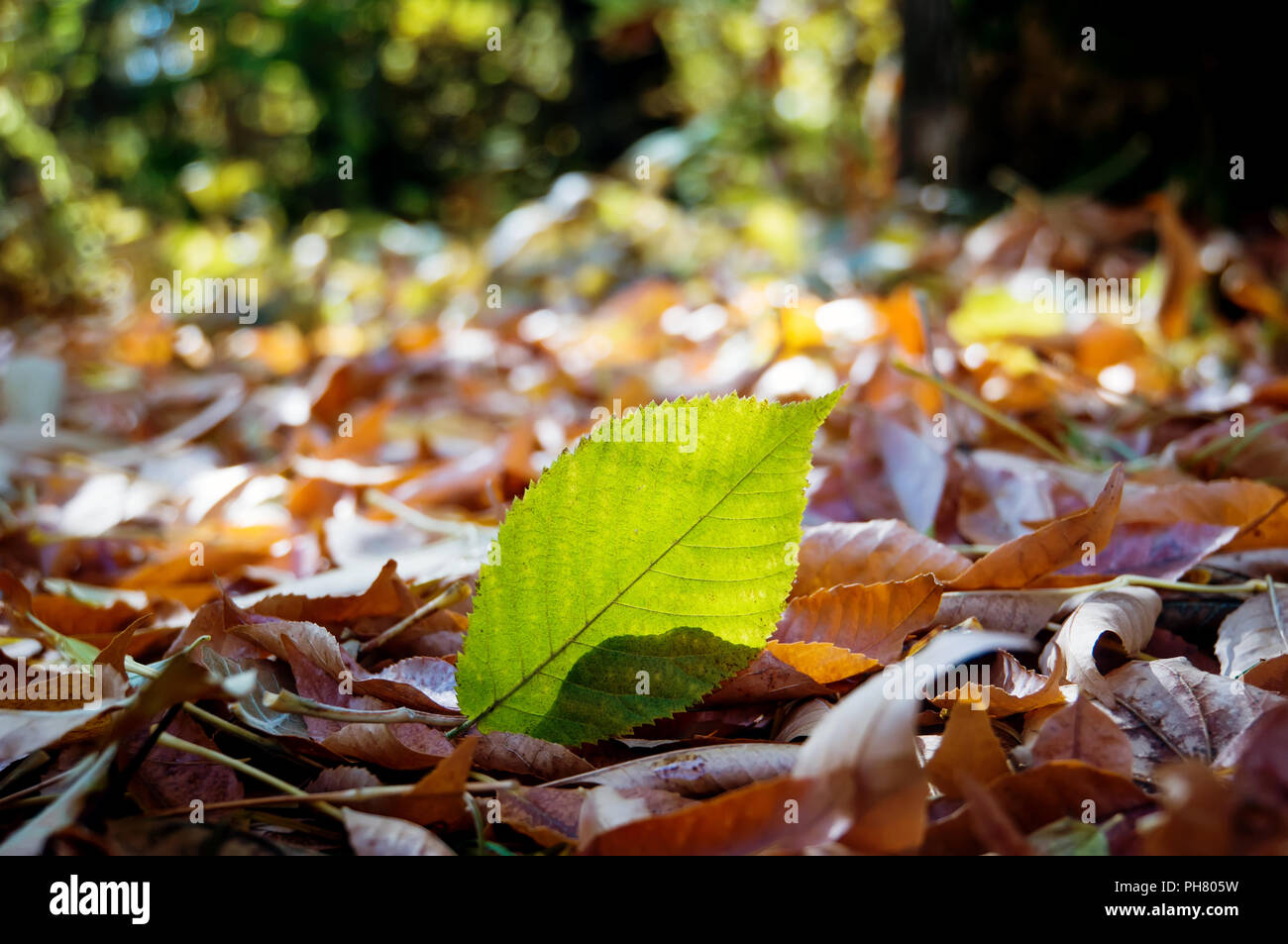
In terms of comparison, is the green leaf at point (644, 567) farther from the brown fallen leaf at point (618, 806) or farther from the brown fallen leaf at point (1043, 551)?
the brown fallen leaf at point (1043, 551)

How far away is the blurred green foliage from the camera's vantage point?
3.27 metres

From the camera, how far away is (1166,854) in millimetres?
456

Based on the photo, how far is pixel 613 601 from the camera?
0.68 meters

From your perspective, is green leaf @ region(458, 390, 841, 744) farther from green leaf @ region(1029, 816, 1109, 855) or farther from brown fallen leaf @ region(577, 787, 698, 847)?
green leaf @ region(1029, 816, 1109, 855)

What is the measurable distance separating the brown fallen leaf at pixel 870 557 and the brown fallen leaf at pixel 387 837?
0.40 metres

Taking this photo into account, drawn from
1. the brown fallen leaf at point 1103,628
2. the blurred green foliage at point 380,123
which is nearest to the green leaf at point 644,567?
the brown fallen leaf at point 1103,628

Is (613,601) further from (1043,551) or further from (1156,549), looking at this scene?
(1156,549)

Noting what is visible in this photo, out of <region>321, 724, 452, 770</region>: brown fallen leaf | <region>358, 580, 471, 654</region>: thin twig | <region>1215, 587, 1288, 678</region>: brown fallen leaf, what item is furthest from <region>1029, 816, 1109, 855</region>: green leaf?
<region>358, 580, 471, 654</region>: thin twig

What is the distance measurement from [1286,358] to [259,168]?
401 centimetres

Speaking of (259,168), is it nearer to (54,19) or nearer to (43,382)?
(54,19)

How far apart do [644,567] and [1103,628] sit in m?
0.32

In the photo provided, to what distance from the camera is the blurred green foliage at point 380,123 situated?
3273mm

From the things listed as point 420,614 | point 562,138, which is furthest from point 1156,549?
point 562,138
